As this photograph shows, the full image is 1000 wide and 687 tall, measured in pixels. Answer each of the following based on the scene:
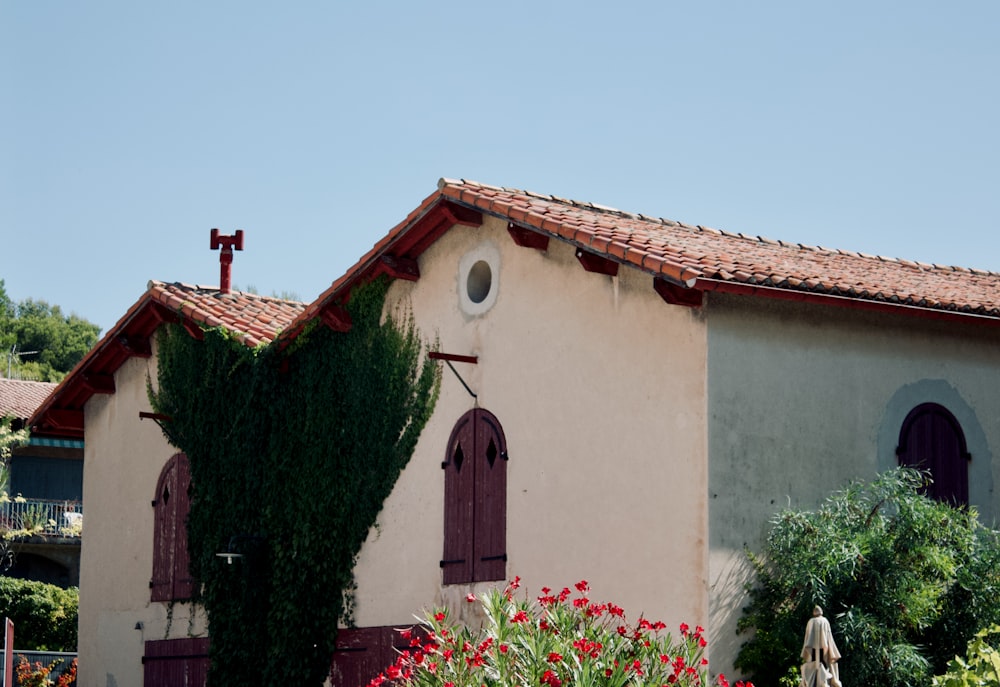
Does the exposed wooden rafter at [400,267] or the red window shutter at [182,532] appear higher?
the exposed wooden rafter at [400,267]

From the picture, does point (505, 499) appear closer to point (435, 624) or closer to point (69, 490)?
point (435, 624)

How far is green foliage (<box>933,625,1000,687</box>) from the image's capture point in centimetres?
1095

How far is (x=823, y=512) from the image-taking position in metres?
12.5

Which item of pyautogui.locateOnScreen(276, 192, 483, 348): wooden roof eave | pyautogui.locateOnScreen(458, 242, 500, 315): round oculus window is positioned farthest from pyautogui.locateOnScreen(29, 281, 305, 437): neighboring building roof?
pyautogui.locateOnScreen(458, 242, 500, 315): round oculus window

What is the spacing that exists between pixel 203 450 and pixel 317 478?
2.45 meters

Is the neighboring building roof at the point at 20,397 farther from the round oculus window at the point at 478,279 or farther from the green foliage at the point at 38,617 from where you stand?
the round oculus window at the point at 478,279

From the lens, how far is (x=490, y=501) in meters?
14.6

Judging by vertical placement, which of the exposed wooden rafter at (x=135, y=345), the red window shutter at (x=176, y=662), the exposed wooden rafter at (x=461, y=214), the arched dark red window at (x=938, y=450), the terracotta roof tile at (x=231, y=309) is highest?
the exposed wooden rafter at (x=461, y=214)

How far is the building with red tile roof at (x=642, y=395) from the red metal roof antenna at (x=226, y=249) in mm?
3081

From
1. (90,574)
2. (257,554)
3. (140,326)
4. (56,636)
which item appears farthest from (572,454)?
(56,636)

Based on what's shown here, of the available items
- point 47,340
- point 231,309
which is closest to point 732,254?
point 231,309

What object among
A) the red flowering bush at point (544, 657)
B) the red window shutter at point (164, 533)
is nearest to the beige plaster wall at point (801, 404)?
the red flowering bush at point (544, 657)

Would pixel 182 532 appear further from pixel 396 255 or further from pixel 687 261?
pixel 687 261

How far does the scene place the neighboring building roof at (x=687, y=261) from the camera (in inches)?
488
